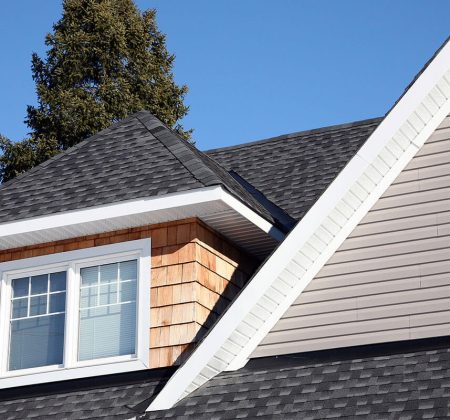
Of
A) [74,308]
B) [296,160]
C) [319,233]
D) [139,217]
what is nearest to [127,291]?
[74,308]

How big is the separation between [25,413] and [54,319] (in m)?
1.21

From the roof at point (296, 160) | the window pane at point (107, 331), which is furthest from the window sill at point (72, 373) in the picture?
the roof at point (296, 160)

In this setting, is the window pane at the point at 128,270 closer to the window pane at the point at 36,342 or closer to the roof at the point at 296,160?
the window pane at the point at 36,342

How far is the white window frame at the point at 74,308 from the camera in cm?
→ 1149

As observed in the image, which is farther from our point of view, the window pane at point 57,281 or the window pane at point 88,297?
the window pane at point 57,281

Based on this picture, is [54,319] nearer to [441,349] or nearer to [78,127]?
[441,349]

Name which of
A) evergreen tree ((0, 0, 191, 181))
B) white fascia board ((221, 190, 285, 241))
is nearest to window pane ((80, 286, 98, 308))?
white fascia board ((221, 190, 285, 241))

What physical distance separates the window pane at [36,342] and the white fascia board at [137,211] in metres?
1.01

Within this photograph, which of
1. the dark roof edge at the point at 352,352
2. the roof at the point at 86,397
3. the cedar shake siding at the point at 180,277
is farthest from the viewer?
the cedar shake siding at the point at 180,277

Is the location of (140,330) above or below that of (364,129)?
below

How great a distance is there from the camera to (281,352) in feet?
35.1

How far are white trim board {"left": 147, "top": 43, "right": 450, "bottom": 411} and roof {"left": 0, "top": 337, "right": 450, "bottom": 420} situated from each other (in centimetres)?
22

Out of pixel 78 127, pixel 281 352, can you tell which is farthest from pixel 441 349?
pixel 78 127

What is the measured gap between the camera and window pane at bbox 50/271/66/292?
39.8ft
